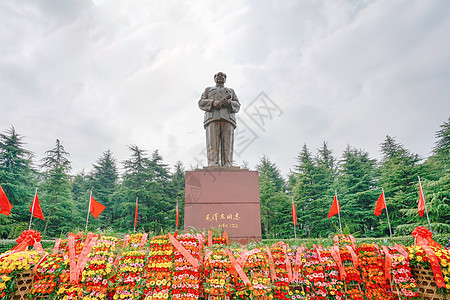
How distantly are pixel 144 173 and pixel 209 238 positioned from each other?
1585cm

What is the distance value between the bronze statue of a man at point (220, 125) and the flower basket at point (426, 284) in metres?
3.27

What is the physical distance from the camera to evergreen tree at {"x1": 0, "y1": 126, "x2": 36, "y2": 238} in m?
11.5

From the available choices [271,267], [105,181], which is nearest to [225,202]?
[271,267]

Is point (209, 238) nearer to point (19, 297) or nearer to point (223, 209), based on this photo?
point (19, 297)

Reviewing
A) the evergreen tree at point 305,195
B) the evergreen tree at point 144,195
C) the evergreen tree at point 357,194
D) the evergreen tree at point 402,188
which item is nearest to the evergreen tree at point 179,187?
the evergreen tree at point 144,195

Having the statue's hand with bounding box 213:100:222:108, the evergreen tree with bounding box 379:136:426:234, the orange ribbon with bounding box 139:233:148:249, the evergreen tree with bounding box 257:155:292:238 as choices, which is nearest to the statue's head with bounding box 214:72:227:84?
the statue's hand with bounding box 213:100:222:108

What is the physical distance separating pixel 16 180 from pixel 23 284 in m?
14.0

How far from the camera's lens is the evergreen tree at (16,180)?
37.7 ft

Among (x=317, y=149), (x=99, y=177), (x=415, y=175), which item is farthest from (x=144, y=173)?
(x=415, y=175)

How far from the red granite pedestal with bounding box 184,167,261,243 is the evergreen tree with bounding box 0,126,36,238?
455 inches

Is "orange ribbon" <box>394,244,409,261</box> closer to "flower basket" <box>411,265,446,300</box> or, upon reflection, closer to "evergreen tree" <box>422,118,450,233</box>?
"flower basket" <box>411,265,446,300</box>

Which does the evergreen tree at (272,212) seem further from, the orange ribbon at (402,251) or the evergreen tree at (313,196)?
the orange ribbon at (402,251)

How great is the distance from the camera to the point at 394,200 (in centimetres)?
1205

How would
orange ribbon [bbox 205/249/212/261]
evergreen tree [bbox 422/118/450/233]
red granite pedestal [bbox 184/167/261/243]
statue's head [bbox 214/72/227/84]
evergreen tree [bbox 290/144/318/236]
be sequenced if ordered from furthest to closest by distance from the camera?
evergreen tree [bbox 290/144/318/236], evergreen tree [bbox 422/118/450/233], statue's head [bbox 214/72/227/84], red granite pedestal [bbox 184/167/261/243], orange ribbon [bbox 205/249/212/261]
